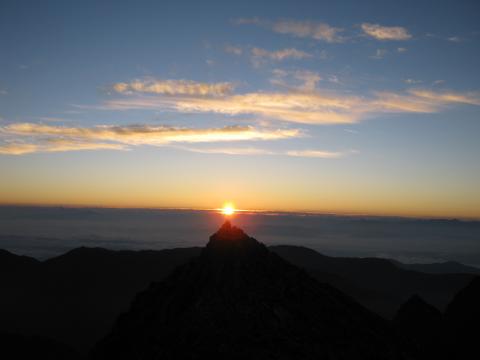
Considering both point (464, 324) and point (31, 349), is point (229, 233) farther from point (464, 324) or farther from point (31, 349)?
point (31, 349)

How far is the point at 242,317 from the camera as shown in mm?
21047

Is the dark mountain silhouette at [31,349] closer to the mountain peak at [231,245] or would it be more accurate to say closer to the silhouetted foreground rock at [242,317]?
the silhouetted foreground rock at [242,317]

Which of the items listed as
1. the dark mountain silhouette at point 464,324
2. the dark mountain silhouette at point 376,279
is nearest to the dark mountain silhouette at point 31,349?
the dark mountain silhouette at point 464,324

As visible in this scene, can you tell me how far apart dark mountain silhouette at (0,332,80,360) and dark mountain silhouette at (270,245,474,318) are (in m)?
55.8

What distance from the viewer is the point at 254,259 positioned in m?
25.8

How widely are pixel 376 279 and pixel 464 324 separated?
7915 cm

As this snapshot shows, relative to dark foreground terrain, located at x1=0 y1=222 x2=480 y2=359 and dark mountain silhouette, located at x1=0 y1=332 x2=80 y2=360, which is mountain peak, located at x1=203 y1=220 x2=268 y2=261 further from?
dark mountain silhouette, located at x1=0 y1=332 x2=80 y2=360

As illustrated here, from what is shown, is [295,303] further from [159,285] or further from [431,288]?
[431,288]

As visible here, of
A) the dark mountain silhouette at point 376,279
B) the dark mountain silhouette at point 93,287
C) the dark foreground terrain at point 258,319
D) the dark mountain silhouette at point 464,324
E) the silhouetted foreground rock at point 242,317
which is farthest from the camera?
the dark mountain silhouette at point 376,279

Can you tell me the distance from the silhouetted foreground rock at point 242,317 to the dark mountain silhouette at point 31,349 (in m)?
19.5

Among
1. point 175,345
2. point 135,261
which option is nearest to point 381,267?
point 135,261

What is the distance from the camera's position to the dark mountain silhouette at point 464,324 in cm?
3322

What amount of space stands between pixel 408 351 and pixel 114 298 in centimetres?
5662

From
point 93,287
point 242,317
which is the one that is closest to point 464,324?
point 242,317
